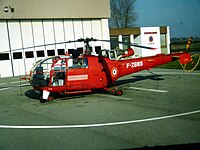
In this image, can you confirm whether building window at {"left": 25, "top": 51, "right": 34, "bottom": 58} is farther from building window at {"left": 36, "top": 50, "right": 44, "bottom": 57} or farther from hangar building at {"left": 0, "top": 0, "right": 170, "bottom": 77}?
building window at {"left": 36, "top": 50, "right": 44, "bottom": 57}

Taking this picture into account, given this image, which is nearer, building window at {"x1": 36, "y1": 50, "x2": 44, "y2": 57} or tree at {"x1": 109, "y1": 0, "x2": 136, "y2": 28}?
building window at {"x1": 36, "y1": 50, "x2": 44, "y2": 57}

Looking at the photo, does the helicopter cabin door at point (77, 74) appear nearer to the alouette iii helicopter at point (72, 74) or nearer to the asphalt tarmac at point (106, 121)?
the alouette iii helicopter at point (72, 74)

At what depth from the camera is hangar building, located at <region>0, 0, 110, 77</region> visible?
25.5 metres

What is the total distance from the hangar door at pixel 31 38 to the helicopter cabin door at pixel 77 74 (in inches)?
524

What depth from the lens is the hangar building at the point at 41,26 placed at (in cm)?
2547

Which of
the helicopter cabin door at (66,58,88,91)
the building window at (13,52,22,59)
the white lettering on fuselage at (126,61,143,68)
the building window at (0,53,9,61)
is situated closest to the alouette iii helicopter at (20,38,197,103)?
the helicopter cabin door at (66,58,88,91)

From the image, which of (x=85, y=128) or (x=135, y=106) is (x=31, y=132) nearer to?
(x=85, y=128)

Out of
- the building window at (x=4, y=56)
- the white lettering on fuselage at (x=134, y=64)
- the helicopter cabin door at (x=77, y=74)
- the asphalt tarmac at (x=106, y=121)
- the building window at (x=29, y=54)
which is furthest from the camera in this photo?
the building window at (x=29, y=54)

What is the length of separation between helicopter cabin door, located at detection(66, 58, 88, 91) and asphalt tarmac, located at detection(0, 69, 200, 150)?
65cm

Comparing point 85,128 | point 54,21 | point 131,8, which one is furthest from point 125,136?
point 131,8

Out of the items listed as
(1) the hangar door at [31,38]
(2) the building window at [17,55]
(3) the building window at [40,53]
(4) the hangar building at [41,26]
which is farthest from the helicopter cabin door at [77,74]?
(3) the building window at [40,53]

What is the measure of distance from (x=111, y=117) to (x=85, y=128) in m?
1.25

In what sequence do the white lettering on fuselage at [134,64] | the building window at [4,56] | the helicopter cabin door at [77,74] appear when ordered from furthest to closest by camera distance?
the building window at [4,56] → the white lettering on fuselage at [134,64] → the helicopter cabin door at [77,74]

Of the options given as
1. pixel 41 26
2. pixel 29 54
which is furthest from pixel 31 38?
pixel 41 26
